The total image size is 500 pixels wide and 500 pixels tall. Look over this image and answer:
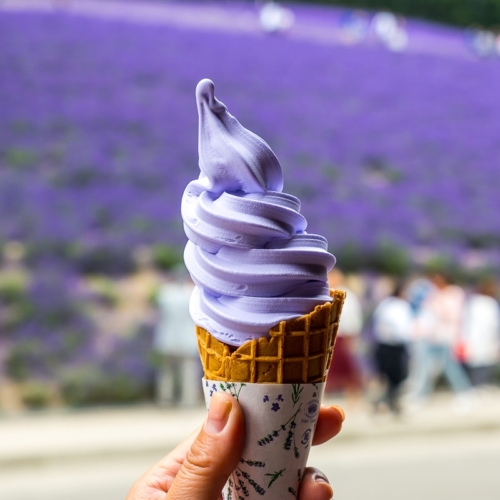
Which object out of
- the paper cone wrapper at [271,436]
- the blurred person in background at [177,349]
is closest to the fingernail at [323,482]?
the paper cone wrapper at [271,436]

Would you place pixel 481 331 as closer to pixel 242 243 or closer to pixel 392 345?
pixel 392 345

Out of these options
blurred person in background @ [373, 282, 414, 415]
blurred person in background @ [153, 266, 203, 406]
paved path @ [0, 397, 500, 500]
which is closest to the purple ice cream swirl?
paved path @ [0, 397, 500, 500]

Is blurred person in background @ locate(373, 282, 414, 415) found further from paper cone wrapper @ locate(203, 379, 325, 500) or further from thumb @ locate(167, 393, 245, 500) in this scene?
thumb @ locate(167, 393, 245, 500)

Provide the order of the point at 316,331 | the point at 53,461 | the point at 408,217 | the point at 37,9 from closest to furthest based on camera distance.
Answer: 1. the point at 316,331
2. the point at 53,461
3. the point at 408,217
4. the point at 37,9

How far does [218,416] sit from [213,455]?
8cm

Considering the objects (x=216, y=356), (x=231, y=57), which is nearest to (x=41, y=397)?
(x=216, y=356)

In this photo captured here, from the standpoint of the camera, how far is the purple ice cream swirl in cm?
176

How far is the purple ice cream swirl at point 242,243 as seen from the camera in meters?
1.76

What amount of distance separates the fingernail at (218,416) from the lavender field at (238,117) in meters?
8.55

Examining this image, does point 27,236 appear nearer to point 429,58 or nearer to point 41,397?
point 41,397

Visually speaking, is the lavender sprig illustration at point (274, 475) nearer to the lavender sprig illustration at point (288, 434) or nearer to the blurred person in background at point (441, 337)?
the lavender sprig illustration at point (288, 434)

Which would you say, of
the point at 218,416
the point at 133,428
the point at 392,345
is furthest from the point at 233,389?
the point at 133,428

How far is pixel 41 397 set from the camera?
30.5ft

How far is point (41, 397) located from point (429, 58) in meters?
12.0
